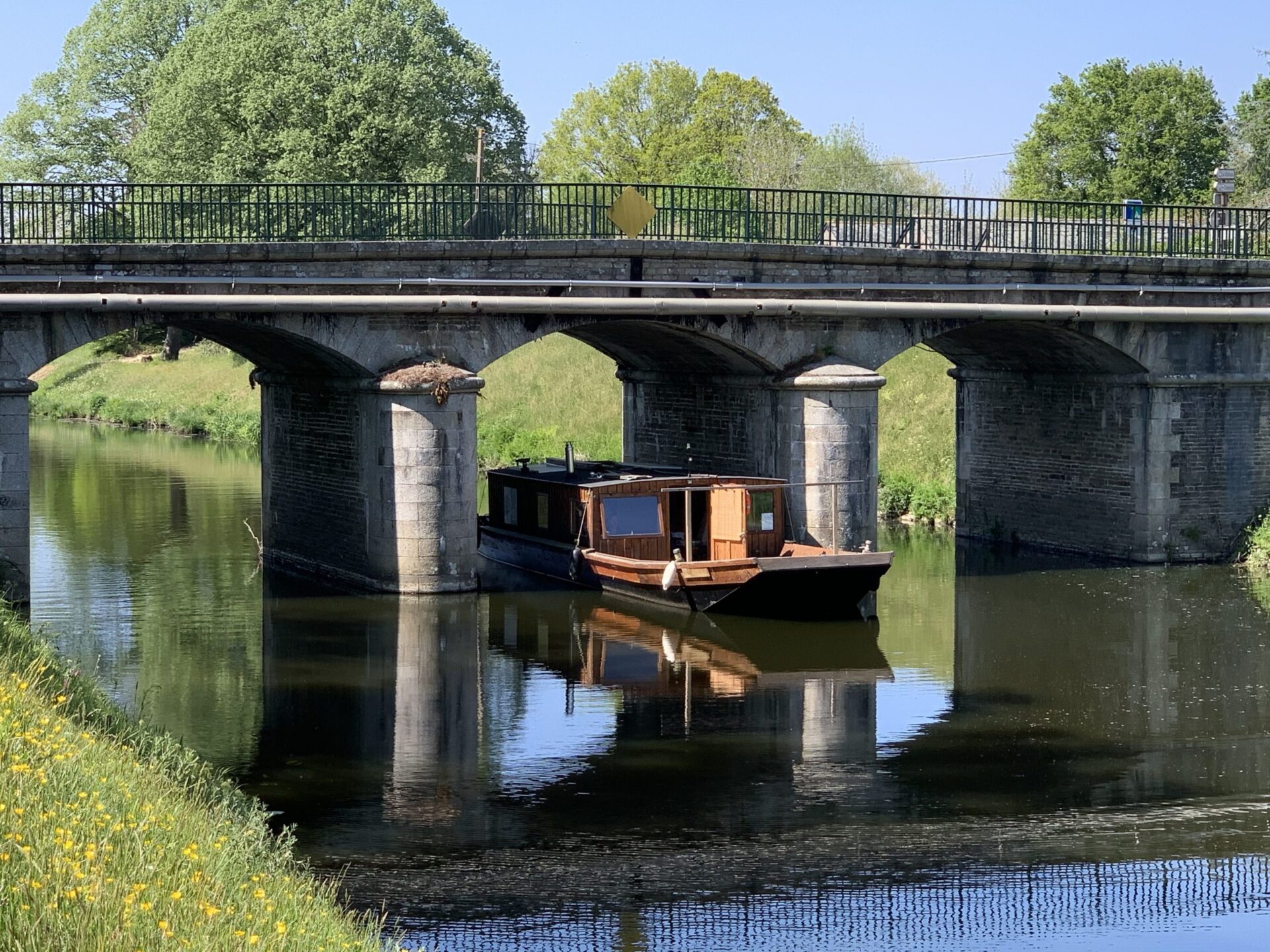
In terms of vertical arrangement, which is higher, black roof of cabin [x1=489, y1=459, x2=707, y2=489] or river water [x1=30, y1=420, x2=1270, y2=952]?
black roof of cabin [x1=489, y1=459, x2=707, y2=489]

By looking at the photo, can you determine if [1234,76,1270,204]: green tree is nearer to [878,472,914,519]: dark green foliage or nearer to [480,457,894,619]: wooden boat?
[878,472,914,519]: dark green foliage

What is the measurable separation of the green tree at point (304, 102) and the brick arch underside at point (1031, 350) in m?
23.5

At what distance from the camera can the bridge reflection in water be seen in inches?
570

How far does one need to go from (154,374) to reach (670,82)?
95.6 ft

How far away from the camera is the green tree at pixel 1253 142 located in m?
63.7

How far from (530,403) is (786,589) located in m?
26.4

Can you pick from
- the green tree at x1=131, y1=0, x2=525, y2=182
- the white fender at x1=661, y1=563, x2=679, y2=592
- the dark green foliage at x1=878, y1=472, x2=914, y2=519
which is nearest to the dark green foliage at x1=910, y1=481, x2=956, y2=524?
the dark green foliage at x1=878, y1=472, x2=914, y2=519

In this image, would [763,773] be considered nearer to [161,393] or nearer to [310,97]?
[310,97]

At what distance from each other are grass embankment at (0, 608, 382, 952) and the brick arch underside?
21.1 m

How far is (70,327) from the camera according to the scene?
26453mm

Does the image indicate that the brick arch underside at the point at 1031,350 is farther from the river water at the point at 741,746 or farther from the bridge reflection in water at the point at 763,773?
the bridge reflection in water at the point at 763,773

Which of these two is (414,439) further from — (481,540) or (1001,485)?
(1001,485)

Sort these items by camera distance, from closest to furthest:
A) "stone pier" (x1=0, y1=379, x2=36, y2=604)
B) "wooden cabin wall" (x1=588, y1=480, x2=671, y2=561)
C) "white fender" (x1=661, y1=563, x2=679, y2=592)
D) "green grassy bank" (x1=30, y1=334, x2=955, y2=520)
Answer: "stone pier" (x1=0, y1=379, x2=36, y2=604) → "white fender" (x1=661, y1=563, x2=679, y2=592) → "wooden cabin wall" (x1=588, y1=480, x2=671, y2=561) → "green grassy bank" (x1=30, y1=334, x2=955, y2=520)

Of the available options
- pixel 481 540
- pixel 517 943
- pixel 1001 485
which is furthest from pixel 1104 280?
pixel 517 943
